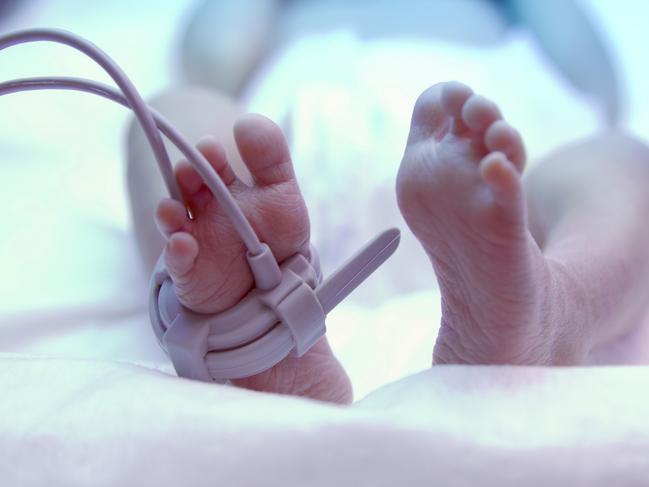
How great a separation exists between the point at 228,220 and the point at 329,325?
0.76 feet

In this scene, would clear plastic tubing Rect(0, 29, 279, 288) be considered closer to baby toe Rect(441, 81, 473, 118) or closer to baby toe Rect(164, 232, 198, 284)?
baby toe Rect(164, 232, 198, 284)

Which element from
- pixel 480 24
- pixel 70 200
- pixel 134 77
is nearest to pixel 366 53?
pixel 480 24

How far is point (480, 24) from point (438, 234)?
2.52ft

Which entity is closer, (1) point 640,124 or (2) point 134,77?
(1) point 640,124

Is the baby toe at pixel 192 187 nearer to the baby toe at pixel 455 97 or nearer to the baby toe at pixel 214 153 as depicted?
the baby toe at pixel 214 153

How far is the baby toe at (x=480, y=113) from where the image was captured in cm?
41

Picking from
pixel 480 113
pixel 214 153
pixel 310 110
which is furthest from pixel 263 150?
pixel 310 110

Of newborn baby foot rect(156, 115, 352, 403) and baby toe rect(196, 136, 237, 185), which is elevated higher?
baby toe rect(196, 136, 237, 185)

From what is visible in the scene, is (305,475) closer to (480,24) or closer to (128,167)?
(128,167)

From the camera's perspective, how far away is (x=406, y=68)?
3.23 feet

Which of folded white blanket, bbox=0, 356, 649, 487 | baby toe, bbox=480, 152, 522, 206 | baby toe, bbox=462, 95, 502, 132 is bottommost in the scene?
folded white blanket, bbox=0, 356, 649, 487

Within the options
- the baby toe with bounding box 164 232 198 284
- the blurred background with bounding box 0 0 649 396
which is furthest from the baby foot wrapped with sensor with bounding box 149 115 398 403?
the blurred background with bounding box 0 0 649 396

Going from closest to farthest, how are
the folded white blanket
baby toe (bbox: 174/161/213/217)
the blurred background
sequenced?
the folded white blanket, baby toe (bbox: 174/161/213/217), the blurred background

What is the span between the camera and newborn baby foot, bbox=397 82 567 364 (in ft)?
1.30
